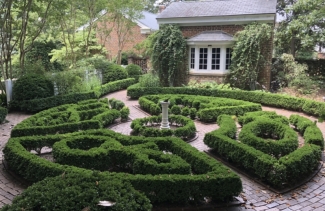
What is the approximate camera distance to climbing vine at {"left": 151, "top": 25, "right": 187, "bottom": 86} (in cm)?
1630

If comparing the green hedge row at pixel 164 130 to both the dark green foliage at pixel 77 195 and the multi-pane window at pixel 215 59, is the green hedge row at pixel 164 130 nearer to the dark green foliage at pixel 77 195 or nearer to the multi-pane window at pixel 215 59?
the dark green foliage at pixel 77 195

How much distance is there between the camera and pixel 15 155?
18.4 ft

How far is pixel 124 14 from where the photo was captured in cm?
2133

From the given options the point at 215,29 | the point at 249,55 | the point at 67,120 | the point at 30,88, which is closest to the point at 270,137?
the point at 67,120

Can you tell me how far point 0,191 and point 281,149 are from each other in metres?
5.86

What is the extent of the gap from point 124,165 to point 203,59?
38.4 ft

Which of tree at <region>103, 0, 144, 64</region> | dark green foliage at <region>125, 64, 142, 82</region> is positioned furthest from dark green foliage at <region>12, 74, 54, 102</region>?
tree at <region>103, 0, 144, 64</region>

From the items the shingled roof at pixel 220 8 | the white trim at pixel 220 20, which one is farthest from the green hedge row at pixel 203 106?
the shingled roof at pixel 220 8

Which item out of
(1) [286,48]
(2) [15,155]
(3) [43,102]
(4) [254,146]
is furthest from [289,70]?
(2) [15,155]

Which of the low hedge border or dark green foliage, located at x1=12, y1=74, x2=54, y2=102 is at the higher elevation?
dark green foliage, located at x1=12, y1=74, x2=54, y2=102

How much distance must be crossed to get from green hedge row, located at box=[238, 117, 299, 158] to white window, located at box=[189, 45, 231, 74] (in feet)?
25.3

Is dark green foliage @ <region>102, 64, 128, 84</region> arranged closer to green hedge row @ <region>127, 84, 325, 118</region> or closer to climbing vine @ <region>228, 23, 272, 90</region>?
green hedge row @ <region>127, 84, 325, 118</region>

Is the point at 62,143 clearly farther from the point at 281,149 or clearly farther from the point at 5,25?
the point at 5,25

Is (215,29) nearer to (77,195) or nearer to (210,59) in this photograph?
(210,59)
